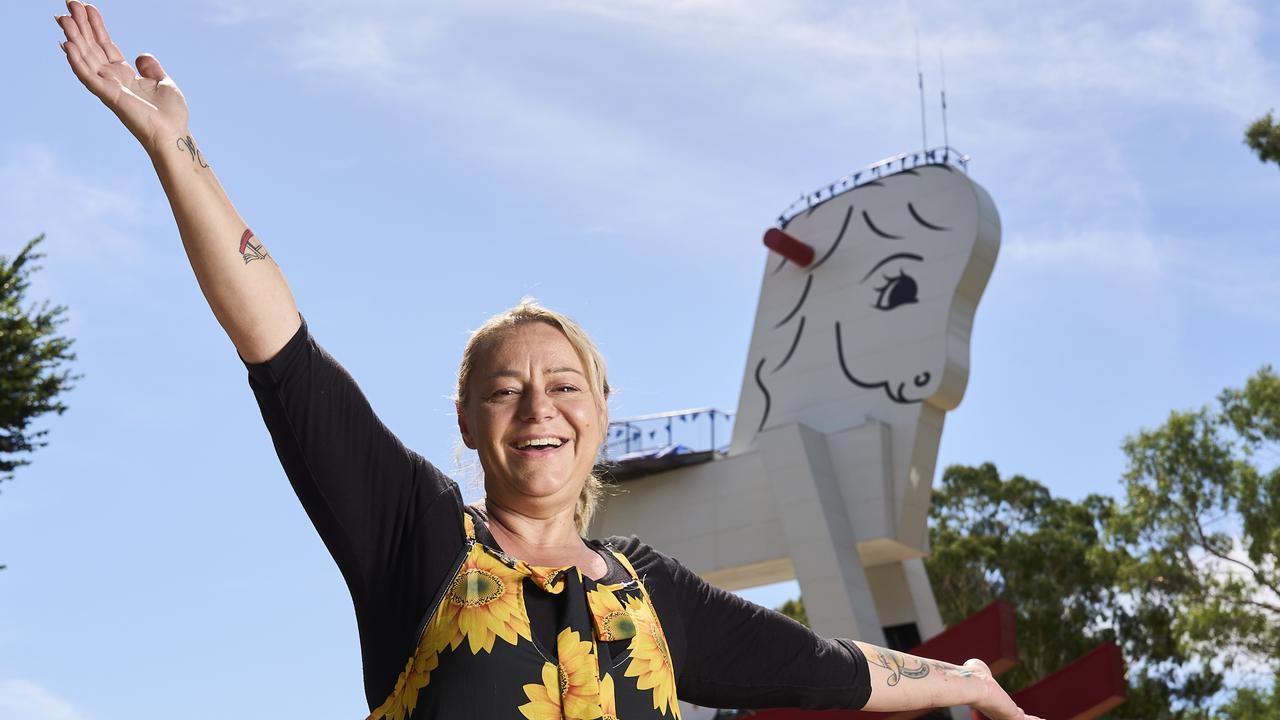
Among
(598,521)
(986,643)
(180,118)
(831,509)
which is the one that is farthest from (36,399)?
(180,118)

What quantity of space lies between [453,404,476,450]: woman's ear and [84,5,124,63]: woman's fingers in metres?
0.79

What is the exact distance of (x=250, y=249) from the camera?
192 cm

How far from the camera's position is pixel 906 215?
17828mm

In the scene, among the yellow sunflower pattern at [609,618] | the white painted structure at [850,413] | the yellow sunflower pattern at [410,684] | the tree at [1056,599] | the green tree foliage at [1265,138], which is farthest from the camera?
the tree at [1056,599]

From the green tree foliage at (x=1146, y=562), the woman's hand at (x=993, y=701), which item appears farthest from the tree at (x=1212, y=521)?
the woman's hand at (x=993, y=701)

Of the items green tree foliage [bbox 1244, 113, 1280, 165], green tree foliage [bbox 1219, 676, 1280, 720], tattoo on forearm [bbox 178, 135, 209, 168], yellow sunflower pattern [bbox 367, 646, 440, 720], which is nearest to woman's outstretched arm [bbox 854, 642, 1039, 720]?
yellow sunflower pattern [bbox 367, 646, 440, 720]

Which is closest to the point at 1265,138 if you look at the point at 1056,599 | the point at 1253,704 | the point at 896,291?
the point at 896,291

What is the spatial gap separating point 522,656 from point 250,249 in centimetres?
70

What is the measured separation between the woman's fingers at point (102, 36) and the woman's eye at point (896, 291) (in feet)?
52.2

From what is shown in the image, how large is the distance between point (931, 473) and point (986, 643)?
432 centimetres

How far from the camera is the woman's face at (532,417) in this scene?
2230 mm

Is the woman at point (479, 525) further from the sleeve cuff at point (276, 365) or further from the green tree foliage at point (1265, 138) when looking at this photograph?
the green tree foliage at point (1265, 138)

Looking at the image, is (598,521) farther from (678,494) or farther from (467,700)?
(467,700)

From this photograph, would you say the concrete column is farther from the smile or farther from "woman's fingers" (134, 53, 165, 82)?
"woman's fingers" (134, 53, 165, 82)
